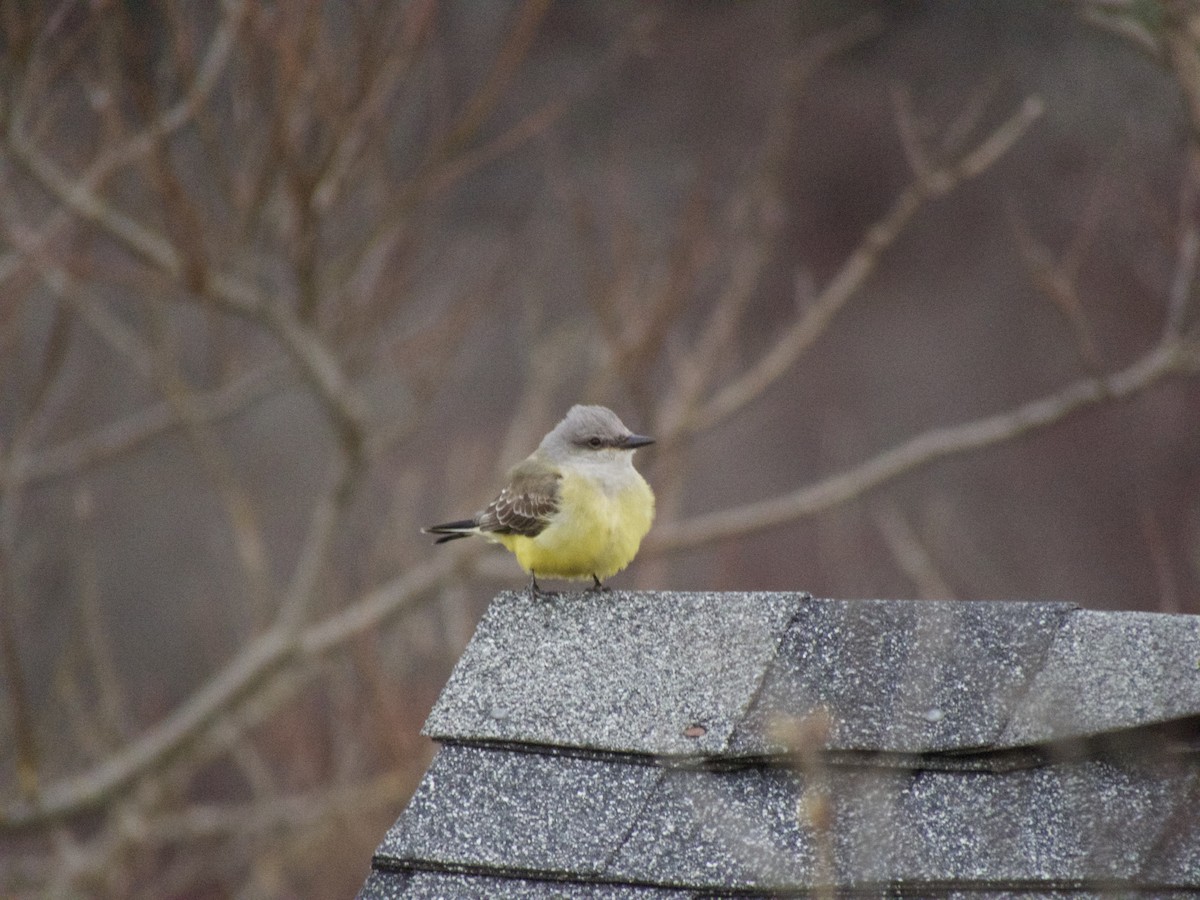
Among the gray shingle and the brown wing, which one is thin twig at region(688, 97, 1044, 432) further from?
the gray shingle

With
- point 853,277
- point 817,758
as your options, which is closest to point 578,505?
point 817,758

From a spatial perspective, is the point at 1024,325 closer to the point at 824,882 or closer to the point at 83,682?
the point at 83,682

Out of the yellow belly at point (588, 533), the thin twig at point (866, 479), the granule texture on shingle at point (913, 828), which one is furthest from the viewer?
the thin twig at point (866, 479)

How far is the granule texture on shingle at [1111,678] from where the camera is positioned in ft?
8.17

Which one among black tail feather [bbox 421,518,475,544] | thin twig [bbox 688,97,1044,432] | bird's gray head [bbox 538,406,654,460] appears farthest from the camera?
thin twig [bbox 688,97,1044,432]

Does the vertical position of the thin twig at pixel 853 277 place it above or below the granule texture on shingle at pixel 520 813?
below

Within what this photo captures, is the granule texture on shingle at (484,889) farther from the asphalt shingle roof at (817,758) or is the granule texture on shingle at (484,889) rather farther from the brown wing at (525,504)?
the brown wing at (525,504)

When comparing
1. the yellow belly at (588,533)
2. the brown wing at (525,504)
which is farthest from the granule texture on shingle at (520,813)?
the brown wing at (525,504)

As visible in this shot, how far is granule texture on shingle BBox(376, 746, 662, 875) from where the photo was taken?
248 cm

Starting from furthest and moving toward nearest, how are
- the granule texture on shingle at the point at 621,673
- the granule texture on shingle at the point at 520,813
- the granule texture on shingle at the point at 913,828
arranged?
the granule texture on shingle at the point at 621,673, the granule texture on shingle at the point at 520,813, the granule texture on shingle at the point at 913,828

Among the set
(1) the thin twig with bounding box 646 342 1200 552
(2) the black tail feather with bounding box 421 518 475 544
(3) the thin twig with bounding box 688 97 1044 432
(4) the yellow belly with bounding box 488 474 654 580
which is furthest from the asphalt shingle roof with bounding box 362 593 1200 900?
(1) the thin twig with bounding box 646 342 1200 552

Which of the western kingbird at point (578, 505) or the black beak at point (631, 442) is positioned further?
the black beak at point (631, 442)

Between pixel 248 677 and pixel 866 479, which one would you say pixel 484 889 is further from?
pixel 866 479

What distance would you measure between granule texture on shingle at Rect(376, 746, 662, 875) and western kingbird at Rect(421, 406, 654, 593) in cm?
146
